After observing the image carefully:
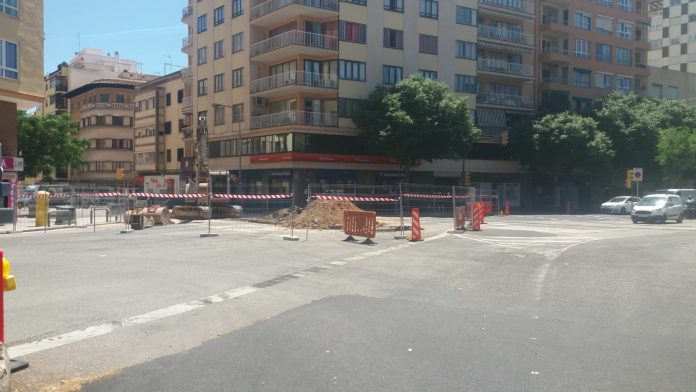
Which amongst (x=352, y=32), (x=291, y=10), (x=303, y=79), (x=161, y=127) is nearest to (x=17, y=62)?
(x=303, y=79)

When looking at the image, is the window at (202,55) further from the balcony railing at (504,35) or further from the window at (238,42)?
the balcony railing at (504,35)

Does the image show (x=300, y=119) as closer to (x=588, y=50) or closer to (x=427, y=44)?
(x=427, y=44)

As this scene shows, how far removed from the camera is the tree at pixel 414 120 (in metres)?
41.7

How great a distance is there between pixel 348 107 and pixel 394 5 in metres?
9.25

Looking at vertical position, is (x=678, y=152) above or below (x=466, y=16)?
below

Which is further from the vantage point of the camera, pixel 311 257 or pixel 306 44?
pixel 306 44

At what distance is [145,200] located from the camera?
1195 inches

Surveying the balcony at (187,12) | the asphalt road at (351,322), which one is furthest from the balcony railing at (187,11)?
the asphalt road at (351,322)

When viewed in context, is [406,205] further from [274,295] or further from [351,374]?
[351,374]

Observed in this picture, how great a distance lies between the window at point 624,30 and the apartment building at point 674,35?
61.3 ft

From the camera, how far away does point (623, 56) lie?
61750 millimetres

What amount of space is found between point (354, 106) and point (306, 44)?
576 centimetres

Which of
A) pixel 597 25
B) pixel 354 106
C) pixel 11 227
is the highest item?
pixel 597 25

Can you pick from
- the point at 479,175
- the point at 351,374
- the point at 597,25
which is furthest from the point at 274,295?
the point at 597,25
